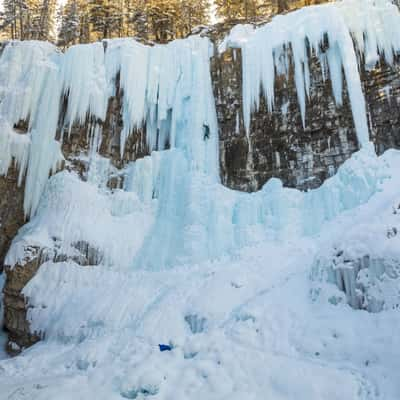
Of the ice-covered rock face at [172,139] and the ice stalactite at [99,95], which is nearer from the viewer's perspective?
the ice-covered rock face at [172,139]

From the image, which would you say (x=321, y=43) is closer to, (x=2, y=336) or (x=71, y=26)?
(x=2, y=336)

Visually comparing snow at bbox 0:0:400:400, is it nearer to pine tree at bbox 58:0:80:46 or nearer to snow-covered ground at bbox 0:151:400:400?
snow-covered ground at bbox 0:151:400:400

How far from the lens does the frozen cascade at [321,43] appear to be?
39.0 ft

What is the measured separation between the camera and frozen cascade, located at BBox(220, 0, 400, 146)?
39.0ft

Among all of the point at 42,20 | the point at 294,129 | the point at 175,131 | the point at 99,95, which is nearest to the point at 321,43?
the point at 294,129

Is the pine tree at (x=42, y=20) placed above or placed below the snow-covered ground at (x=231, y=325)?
above

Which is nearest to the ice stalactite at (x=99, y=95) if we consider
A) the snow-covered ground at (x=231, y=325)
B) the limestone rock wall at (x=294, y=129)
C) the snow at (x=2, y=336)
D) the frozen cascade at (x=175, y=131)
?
the frozen cascade at (x=175, y=131)

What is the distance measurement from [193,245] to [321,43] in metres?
8.50

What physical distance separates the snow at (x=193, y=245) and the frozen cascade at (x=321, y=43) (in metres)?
0.06

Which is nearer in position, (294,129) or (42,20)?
(294,129)

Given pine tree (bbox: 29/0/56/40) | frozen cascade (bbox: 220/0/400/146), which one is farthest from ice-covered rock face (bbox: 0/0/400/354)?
pine tree (bbox: 29/0/56/40)

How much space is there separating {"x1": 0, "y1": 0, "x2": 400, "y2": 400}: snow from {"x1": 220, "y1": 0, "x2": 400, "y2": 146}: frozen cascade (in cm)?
6

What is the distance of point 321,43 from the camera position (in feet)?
41.7

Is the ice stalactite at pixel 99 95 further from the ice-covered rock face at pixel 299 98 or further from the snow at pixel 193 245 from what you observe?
the ice-covered rock face at pixel 299 98
